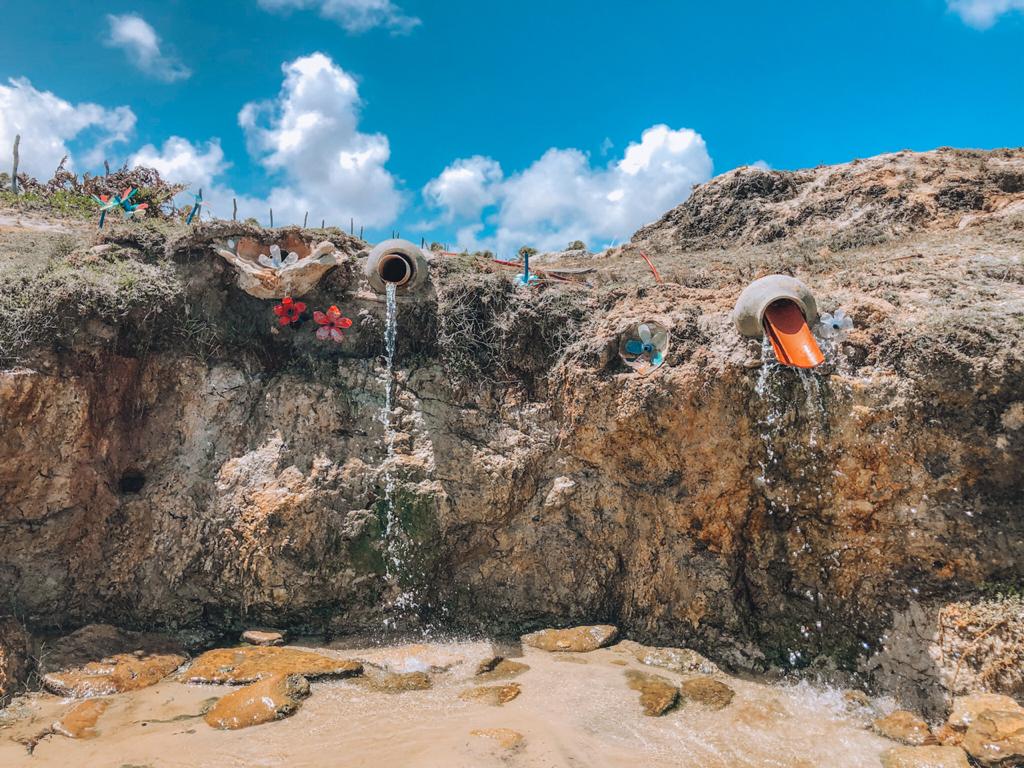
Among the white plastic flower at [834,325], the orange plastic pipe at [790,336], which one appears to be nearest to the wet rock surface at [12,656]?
the orange plastic pipe at [790,336]

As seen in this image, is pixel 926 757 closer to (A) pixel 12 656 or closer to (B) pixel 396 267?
(B) pixel 396 267

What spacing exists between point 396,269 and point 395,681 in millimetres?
4741

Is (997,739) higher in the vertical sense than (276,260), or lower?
lower

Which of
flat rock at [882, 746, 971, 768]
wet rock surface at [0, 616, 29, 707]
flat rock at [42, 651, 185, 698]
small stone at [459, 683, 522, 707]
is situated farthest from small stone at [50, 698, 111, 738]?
flat rock at [882, 746, 971, 768]

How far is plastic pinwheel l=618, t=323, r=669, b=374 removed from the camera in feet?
21.8

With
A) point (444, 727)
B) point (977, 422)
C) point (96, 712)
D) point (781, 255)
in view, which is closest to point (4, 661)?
point (96, 712)

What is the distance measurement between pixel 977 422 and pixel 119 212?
12595 mm

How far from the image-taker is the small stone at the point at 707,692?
17.4 feet

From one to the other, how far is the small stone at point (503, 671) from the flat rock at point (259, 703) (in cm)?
159

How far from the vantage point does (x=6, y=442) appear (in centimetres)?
613

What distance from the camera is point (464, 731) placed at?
4680 millimetres

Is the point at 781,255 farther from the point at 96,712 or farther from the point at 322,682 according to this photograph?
the point at 96,712

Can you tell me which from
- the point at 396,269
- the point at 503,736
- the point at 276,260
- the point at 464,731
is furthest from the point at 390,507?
the point at 276,260

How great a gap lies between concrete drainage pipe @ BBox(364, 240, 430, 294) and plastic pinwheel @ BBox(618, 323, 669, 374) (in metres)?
2.77
